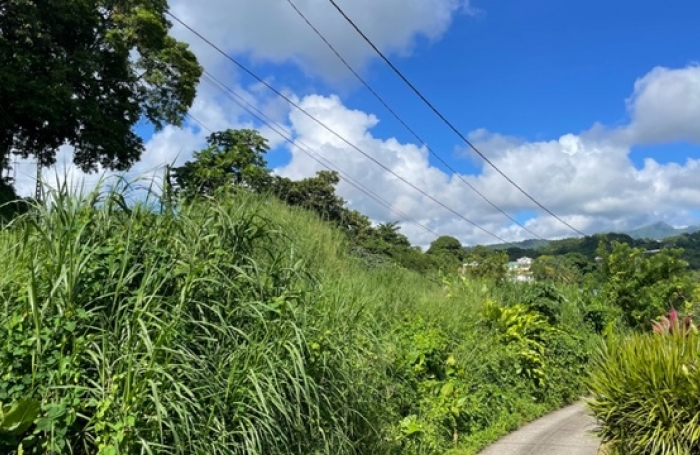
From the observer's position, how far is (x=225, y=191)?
579cm

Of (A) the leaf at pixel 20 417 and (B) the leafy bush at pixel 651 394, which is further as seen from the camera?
(B) the leafy bush at pixel 651 394

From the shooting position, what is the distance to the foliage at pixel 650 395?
468cm

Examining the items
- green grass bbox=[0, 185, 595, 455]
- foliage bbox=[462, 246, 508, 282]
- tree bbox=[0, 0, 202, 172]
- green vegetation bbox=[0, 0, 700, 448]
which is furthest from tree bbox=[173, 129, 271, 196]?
green grass bbox=[0, 185, 595, 455]

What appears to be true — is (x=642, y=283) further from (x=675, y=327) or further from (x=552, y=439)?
(x=675, y=327)

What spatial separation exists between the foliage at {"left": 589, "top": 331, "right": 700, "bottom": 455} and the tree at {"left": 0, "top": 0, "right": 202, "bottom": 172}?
16.3 metres

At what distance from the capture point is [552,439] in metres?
7.75

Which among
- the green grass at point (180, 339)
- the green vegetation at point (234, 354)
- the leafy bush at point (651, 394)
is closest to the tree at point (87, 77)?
the green vegetation at point (234, 354)

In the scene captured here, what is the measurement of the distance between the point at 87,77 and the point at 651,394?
19.0 m

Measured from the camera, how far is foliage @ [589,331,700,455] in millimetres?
4676

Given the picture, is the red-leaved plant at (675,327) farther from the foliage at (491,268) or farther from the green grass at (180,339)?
the foliage at (491,268)

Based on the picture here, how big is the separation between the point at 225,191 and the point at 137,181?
1297 millimetres

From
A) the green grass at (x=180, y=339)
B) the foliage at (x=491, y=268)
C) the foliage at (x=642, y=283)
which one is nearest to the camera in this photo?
the green grass at (x=180, y=339)

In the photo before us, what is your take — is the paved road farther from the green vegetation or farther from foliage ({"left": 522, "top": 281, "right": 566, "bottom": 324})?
foliage ({"left": 522, "top": 281, "right": 566, "bottom": 324})

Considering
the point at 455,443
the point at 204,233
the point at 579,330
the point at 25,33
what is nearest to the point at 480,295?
the point at 579,330
